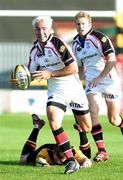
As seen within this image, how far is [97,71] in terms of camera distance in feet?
36.4

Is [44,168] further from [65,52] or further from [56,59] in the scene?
[65,52]

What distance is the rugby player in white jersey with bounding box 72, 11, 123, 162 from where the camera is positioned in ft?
35.0

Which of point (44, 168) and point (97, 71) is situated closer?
point (44, 168)

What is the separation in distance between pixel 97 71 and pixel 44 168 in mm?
1870

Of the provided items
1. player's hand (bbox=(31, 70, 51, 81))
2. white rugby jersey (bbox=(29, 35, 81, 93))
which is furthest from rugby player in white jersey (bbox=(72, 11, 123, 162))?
player's hand (bbox=(31, 70, 51, 81))

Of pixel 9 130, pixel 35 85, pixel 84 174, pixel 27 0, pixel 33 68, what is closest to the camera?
pixel 84 174

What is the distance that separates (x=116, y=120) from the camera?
11.2 m

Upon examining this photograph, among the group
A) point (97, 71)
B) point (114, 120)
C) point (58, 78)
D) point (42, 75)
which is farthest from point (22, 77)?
point (114, 120)

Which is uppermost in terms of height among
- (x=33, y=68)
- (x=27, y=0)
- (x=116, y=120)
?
(x=27, y=0)

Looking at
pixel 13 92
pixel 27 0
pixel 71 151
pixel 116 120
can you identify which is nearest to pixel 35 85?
pixel 13 92

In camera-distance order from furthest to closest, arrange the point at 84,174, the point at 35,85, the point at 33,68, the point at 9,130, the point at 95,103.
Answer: the point at 35,85
the point at 9,130
the point at 95,103
the point at 33,68
the point at 84,174

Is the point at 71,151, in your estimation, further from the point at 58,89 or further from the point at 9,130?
the point at 9,130

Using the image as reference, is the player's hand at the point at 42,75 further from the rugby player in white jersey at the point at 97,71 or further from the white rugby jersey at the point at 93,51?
the white rugby jersey at the point at 93,51

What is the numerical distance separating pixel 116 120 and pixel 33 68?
1.72 metres
